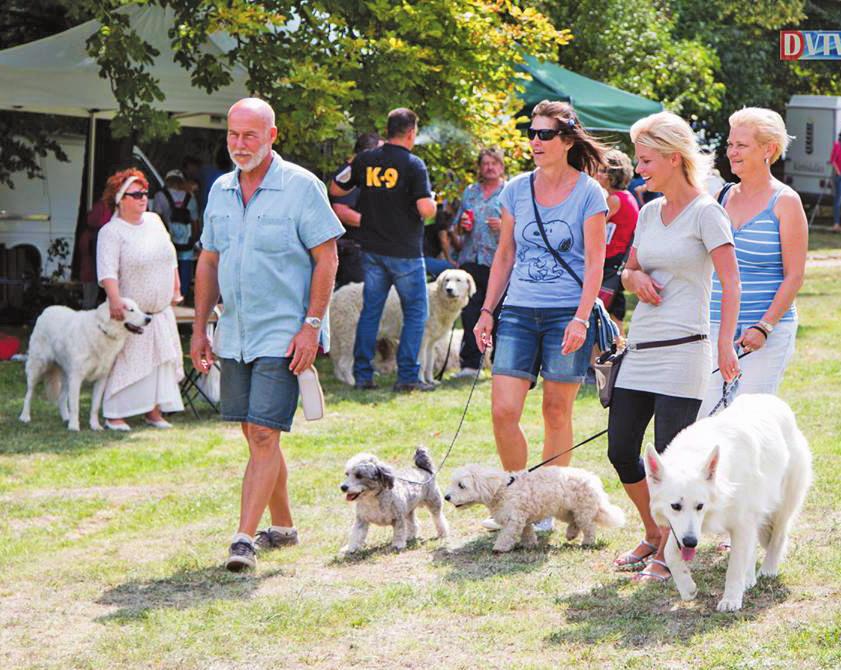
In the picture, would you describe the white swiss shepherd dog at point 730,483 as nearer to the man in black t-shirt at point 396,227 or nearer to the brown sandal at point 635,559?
the brown sandal at point 635,559

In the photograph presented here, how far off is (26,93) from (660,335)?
9588 millimetres

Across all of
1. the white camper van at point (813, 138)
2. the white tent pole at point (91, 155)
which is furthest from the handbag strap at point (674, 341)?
the white camper van at point (813, 138)

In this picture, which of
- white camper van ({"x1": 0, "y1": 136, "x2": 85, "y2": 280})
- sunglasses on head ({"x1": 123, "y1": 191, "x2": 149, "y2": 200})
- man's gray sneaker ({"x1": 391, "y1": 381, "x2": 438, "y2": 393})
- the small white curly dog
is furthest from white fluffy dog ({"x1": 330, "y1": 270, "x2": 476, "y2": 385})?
the small white curly dog

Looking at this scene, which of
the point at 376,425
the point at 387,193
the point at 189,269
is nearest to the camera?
the point at 376,425

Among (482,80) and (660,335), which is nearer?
(660,335)

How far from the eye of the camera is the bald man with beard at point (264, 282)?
18.8ft

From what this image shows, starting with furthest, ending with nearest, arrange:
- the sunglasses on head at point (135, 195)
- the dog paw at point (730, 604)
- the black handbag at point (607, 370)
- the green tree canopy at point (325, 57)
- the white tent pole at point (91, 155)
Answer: the white tent pole at point (91, 155)
the green tree canopy at point (325, 57)
the sunglasses on head at point (135, 195)
the black handbag at point (607, 370)
the dog paw at point (730, 604)

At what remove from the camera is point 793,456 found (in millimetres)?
5277

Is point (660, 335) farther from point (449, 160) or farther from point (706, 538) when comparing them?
point (449, 160)

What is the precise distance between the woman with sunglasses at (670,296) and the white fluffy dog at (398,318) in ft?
20.6

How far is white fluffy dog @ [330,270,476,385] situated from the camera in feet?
38.4

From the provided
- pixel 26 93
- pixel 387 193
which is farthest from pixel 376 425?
pixel 26 93

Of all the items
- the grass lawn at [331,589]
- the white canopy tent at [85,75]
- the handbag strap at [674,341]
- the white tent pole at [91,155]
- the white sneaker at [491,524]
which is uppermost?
the white canopy tent at [85,75]

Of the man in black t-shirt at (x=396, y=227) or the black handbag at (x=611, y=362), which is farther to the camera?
the man in black t-shirt at (x=396, y=227)
